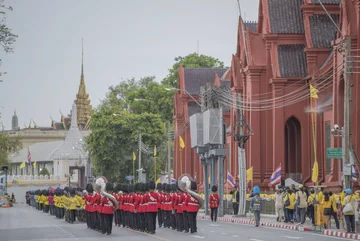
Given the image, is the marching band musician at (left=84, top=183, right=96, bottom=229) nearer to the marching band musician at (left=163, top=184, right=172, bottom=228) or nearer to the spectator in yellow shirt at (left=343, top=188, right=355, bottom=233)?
the marching band musician at (left=163, top=184, right=172, bottom=228)

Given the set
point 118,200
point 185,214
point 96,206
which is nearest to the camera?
point 185,214

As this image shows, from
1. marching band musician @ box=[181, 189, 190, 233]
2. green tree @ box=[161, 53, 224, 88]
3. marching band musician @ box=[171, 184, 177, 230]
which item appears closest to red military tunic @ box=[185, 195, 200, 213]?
marching band musician @ box=[181, 189, 190, 233]

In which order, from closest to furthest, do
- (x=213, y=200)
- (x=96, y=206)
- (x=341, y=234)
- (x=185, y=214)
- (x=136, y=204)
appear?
(x=341, y=234), (x=185, y=214), (x=136, y=204), (x=96, y=206), (x=213, y=200)

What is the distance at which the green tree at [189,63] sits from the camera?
12062cm

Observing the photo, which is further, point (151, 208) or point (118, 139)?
point (118, 139)

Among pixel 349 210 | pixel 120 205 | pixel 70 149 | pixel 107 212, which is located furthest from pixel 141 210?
pixel 70 149

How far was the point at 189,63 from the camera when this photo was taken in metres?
121

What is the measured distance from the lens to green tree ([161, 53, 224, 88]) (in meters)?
121

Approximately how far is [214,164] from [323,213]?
77.2 feet

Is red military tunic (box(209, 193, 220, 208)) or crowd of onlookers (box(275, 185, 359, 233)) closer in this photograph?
crowd of onlookers (box(275, 185, 359, 233))

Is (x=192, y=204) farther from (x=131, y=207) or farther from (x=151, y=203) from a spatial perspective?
(x=131, y=207)

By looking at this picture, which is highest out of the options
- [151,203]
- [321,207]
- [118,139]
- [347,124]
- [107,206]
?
[118,139]

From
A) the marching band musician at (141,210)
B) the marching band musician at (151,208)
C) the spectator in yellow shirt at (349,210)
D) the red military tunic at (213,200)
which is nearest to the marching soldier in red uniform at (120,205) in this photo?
the marching band musician at (141,210)

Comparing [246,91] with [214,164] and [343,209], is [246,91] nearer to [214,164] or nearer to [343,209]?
[214,164]
